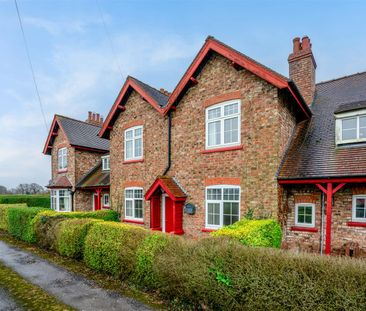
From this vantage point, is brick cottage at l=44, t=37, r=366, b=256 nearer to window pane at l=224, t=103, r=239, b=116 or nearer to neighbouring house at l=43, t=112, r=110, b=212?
window pane at l=224, t=103, r=239, b=116

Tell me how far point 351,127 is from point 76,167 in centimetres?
1950

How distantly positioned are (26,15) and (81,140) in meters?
11.3

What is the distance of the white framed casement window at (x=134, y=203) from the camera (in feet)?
46.5

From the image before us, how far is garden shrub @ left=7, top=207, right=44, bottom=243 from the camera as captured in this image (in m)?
12.4

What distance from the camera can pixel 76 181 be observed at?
20.1 metres

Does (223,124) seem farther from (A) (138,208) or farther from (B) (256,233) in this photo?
(A) (138,208)

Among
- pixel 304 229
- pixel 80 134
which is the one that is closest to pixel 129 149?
pixel 80 134

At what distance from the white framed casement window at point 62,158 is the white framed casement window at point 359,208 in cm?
2128

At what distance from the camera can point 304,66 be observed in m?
13.1

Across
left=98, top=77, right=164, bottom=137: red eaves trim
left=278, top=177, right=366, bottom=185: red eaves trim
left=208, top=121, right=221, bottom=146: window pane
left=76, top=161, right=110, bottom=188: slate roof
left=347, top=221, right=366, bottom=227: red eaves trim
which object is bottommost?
left=347, top=221, right=366, bottom=227: red eaves trim

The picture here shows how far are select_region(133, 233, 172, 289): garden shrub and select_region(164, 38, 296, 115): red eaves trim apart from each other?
6889 millimetres

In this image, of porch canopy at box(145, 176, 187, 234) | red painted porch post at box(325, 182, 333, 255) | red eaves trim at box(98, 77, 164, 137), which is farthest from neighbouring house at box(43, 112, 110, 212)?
red painted porch post at box(325, 182, 333, 255)

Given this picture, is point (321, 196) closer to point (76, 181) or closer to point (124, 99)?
point (124, 99)

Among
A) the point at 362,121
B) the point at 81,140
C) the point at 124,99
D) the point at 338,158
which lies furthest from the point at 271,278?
the point at 81,140
